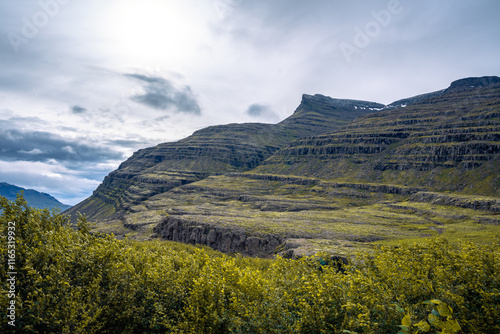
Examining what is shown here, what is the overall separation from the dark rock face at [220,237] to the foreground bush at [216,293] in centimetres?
8660

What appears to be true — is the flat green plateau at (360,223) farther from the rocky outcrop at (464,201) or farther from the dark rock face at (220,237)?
the dark rock face at (220,237)

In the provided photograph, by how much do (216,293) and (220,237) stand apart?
10156cm

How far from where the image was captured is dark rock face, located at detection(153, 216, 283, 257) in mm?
109125

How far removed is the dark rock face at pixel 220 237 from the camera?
10912 cm

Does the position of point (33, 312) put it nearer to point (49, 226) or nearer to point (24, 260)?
point (24, 260)

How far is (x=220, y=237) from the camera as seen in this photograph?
119 metres

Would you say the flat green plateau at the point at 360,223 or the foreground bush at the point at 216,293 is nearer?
the foreground bush at the point at 216,293

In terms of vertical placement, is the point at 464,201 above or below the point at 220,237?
below

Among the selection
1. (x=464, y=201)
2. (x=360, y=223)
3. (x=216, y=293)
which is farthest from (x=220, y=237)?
(x=464, y=201)

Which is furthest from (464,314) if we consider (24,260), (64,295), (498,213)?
(498,213)

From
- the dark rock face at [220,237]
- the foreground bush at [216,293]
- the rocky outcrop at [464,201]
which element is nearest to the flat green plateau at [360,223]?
the rocky outcrop at [464,201]

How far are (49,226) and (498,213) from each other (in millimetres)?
192343

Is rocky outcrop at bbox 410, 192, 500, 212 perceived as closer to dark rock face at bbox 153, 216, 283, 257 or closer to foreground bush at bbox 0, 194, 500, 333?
dark rock face at bbox 153, 216, 283, 257

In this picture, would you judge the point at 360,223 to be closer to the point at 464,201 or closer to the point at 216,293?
the point at 464,201
